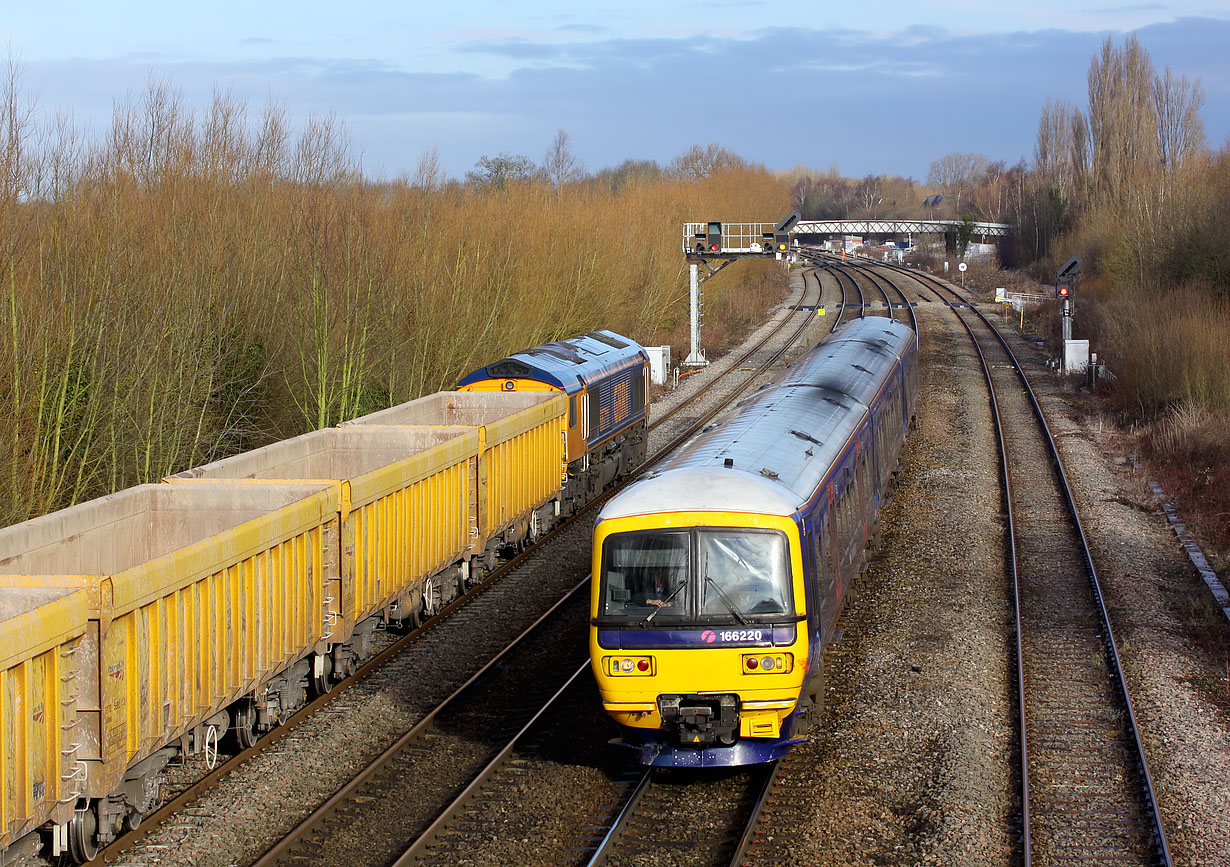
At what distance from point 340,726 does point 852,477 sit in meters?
5.81

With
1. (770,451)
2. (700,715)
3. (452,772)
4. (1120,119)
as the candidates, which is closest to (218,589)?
(452,772)

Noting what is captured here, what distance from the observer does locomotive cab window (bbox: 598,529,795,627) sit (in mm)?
8664

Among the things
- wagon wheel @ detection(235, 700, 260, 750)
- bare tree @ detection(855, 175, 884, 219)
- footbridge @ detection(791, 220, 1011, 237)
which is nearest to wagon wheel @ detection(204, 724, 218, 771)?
wagon wheel @ detection(235, 700, 260, 750)

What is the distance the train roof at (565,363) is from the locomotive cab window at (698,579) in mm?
9651

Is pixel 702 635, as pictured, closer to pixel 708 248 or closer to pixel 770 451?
pixel 770 451

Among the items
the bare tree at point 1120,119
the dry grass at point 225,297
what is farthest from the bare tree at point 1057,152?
the dry grass at point 225,297

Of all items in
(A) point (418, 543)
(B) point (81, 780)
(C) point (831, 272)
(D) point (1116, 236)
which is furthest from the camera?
(C) point (831, 272)

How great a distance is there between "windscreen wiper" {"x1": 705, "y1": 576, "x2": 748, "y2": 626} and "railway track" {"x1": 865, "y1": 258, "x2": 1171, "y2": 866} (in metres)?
2.34

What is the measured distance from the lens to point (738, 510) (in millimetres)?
8891

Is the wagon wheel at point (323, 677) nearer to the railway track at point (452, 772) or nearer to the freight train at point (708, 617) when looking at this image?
the railway track at point (452, 772)

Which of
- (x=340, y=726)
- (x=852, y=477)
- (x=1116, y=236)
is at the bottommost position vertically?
(x=340, y=726)

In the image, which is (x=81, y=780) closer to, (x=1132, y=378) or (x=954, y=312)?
(x=1132, y=378)

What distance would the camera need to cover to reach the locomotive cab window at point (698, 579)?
28.4 feet

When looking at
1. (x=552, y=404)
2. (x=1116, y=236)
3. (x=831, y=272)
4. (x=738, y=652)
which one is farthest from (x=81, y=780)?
(x=831, y=272)
